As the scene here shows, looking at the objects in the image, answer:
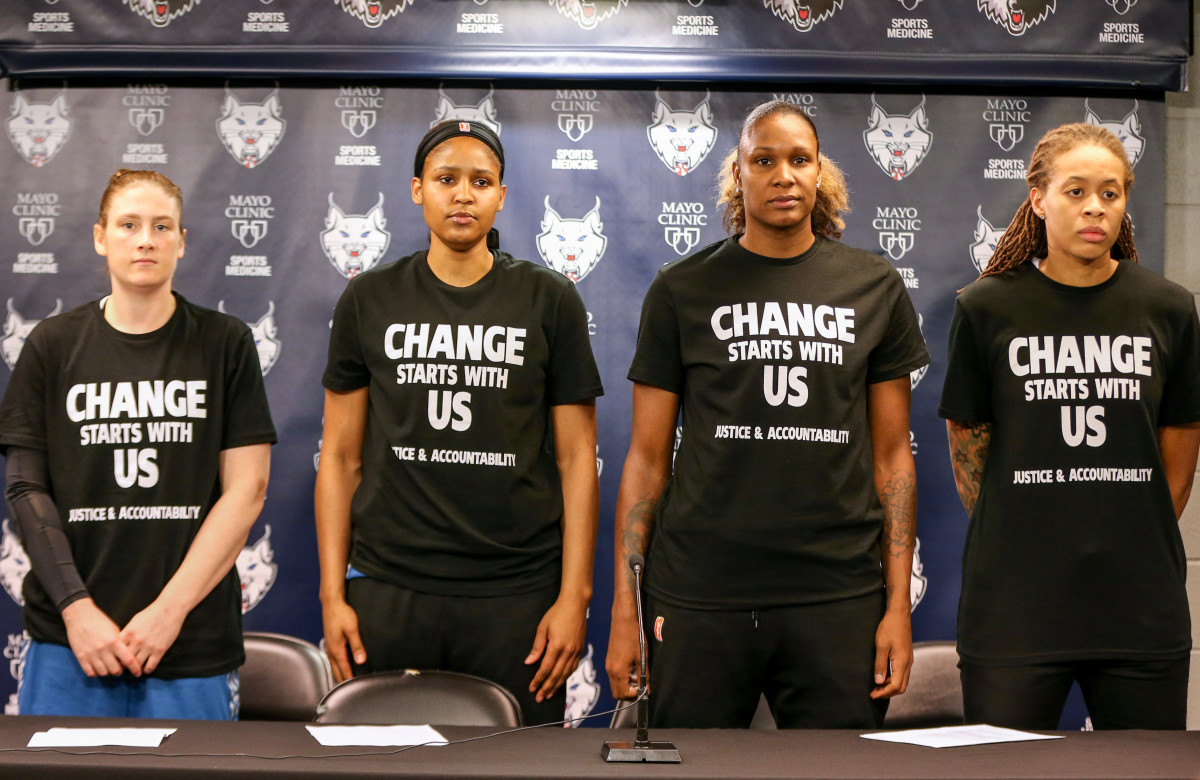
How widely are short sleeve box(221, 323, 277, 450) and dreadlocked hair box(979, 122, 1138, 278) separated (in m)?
1.72

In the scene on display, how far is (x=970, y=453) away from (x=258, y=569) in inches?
92.2

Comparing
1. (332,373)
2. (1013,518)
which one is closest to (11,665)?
(332,373)

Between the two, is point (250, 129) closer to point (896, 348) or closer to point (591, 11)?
point (591, 11)

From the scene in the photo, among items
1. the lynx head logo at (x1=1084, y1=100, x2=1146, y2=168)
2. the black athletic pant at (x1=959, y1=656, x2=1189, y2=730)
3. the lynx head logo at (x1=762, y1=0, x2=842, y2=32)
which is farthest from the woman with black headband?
the lynx head logo at (x1=1084, y1=100, x2=1146, y2=168)

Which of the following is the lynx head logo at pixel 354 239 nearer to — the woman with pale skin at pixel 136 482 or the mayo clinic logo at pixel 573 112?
the mayo clinic logo at pixel 573 112

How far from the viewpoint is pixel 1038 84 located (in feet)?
11.5

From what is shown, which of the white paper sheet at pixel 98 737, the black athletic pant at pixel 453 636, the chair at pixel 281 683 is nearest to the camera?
the white paper sheet at pixel 98 737

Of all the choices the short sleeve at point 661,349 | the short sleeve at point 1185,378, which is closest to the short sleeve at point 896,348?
the short sleeve at point 661,349

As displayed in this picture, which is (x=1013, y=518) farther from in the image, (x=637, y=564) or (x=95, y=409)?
(x=95, y=409)

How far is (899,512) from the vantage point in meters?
2.21

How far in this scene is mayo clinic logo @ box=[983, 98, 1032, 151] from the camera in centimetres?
354

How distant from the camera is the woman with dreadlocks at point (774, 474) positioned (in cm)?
212

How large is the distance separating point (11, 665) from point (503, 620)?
2.14 metres

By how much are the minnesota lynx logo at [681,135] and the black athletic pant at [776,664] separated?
1845mm
